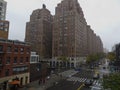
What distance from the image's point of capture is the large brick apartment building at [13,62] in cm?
4119

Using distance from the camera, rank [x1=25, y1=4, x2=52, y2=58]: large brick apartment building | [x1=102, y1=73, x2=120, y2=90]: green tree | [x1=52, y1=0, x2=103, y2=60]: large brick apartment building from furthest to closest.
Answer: [x1=25, y1=4, x2=52, y2=58]: large brick apartment building, [x1=52, y1=0, x2=103, y2=60]: large brick apartment building, [x1=102, y1=73, x2=120, y2=90]: green tree

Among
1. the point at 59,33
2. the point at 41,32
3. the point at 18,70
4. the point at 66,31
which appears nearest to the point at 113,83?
the point at 18,70

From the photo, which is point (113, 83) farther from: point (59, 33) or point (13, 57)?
point (59, 33)

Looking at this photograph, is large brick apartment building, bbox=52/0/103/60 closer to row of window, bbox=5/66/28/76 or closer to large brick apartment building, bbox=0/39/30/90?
large brick apartment building, bbox=0/39/30/90

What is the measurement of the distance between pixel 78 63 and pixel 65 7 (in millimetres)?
43960

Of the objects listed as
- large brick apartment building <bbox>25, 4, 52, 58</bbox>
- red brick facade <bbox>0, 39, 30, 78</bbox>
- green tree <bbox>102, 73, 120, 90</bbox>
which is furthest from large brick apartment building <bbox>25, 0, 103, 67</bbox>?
green tree <bbox>102, 73, 120, 90</bbox>

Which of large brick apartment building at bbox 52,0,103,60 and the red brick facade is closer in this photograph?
the red brick facade

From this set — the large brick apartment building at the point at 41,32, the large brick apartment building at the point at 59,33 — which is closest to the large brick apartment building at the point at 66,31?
the large brick apartment building at the point at 59,33

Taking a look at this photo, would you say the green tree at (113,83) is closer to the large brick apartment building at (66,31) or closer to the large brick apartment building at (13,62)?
the large brick apartment building at (13,62)

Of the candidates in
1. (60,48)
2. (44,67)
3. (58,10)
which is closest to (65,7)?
(58,10)

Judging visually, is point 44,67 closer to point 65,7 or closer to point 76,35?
point 76,35

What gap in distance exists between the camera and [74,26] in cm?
11231

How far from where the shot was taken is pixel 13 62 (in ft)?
149

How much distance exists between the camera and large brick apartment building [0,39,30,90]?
135 feet
